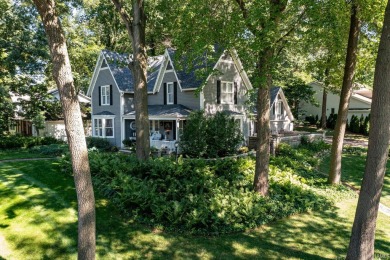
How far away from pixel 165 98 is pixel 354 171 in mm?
13474

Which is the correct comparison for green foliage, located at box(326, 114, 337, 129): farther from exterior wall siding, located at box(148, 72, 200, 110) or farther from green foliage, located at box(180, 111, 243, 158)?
green foliage, located at box(180, 111, 243, 158)

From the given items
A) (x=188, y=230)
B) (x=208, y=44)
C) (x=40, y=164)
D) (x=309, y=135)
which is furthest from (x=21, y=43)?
(x=309, y=135)

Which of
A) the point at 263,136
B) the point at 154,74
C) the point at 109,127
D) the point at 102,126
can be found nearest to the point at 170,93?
the point at 154,74

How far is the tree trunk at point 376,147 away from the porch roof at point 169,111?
1448 cm

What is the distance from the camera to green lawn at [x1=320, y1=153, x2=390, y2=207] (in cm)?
1265

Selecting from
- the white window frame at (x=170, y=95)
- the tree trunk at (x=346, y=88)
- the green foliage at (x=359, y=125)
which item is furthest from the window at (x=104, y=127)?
the green foliage at (x=359, y=125)

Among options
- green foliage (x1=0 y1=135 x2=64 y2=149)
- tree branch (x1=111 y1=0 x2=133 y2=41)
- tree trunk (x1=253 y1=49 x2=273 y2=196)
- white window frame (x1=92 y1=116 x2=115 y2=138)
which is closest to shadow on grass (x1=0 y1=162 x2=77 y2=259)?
tree trunk (x1=253 y1=49 x2=273 y2=196)

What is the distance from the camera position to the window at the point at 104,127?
973 inches

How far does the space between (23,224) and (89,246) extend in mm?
3761

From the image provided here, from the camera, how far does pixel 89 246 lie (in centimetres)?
530

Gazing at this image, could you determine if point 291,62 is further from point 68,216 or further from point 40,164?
point 68,216

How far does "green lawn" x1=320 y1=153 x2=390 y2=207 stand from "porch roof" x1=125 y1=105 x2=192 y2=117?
9101 millimetres

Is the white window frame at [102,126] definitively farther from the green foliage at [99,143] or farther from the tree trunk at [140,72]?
the tree trunk at [140,72]

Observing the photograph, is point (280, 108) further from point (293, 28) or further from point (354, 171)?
point (293, 28)
